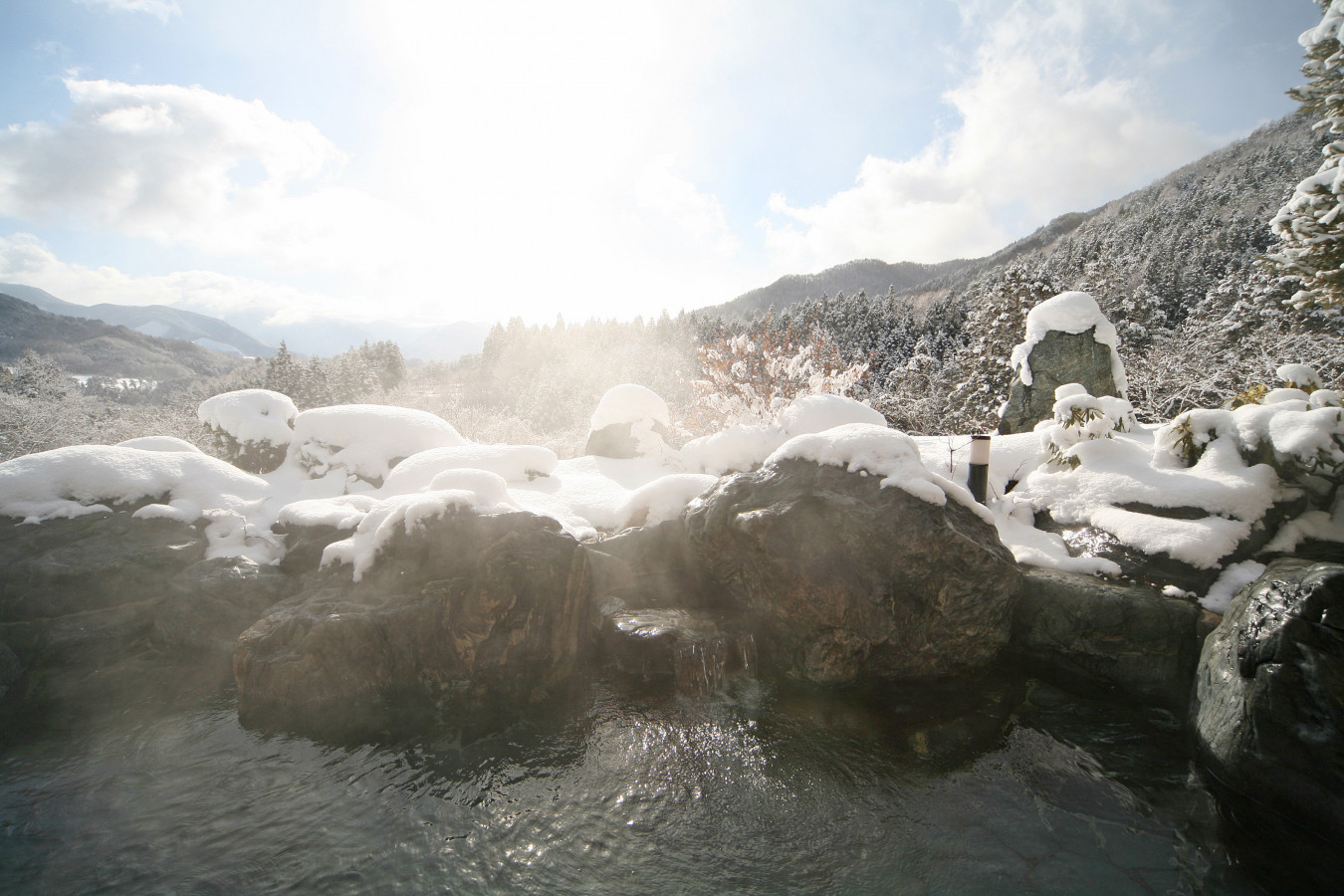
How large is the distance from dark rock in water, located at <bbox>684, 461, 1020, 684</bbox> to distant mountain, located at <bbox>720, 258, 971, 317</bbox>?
113 m

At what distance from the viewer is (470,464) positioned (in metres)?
8.91

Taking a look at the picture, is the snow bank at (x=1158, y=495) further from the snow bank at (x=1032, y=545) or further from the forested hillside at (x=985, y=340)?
the forested hillside at (x=985, y=340)

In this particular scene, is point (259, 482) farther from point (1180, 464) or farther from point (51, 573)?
point (1180, 464)

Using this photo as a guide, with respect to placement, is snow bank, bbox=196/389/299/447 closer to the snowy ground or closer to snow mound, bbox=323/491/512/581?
the snowy ground

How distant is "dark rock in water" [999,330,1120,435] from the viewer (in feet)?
38.4

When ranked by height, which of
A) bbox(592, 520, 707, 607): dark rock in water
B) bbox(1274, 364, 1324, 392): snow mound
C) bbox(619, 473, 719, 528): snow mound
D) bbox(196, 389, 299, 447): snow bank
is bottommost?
bbox(592, 520, 707, 607): dark rock in water

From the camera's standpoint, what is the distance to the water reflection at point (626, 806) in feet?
12.7

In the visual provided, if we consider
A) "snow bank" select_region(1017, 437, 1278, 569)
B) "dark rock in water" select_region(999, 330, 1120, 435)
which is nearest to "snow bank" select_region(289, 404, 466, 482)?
"snow bank" select_region(1017, 437, 1278, 569)

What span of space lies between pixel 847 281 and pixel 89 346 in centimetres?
13343

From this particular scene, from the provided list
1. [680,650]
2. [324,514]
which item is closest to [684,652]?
[680,650]

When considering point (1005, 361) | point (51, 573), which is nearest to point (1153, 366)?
point (1005, 361)

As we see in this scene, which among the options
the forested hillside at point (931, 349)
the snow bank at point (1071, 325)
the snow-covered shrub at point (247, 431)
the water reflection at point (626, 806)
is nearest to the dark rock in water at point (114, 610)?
the water reflection at point (626, 806)

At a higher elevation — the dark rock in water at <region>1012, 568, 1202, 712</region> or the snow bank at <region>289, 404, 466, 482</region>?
the snow bank at <region>289, 404, 466, 482</region>

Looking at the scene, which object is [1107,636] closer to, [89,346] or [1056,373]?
[1056,373]
